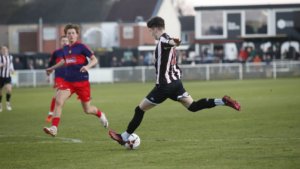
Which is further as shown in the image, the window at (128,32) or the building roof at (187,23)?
the building roof at (187,23)

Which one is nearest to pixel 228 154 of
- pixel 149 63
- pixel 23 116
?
pixel 23 116

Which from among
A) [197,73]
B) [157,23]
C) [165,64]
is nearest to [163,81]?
[165,64]

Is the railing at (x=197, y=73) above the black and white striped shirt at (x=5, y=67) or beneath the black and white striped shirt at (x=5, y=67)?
beneath

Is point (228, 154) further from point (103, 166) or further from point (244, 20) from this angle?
point (244, 20)

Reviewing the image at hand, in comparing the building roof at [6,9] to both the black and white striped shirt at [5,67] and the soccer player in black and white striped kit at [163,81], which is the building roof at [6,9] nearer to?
the black and white striped shirt at [5,67]

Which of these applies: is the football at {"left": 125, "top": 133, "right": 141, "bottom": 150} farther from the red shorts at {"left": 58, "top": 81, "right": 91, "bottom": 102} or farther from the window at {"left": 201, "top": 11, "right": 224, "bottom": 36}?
the window at {"left": 201, "top": 11, "right": 224, "bottom": 36}

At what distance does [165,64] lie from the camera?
13.1 metres

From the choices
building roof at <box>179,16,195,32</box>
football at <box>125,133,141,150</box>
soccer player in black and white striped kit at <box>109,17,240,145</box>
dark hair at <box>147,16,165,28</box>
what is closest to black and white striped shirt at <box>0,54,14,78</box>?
soccer player in black and white striped kit at <box>109,17,240,145</box>

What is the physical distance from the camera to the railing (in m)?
50.3

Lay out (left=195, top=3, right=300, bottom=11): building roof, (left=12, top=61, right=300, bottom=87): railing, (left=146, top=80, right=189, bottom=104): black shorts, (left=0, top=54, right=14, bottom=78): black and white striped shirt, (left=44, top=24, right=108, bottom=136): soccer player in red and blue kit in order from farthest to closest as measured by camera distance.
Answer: (left=195, top=3, right=300, bottom=11): building roof
(left=12, top=61, right=300, bottom=87): railing
(left=0, top=54, right=14, bottom=78): black and white striped shirt
(left=44, top=24, right=108, bottom=136): soccer player in red and blue kit
(left=146, top=80, right=189, bottom=104): black shorts

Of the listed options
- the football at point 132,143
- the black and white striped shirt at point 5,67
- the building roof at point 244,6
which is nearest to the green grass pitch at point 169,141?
the football at point 132,143

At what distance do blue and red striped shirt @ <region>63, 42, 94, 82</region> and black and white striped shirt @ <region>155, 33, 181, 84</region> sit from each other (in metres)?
2.89

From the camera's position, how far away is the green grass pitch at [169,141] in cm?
1138

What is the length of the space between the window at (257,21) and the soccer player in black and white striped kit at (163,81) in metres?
64.9
